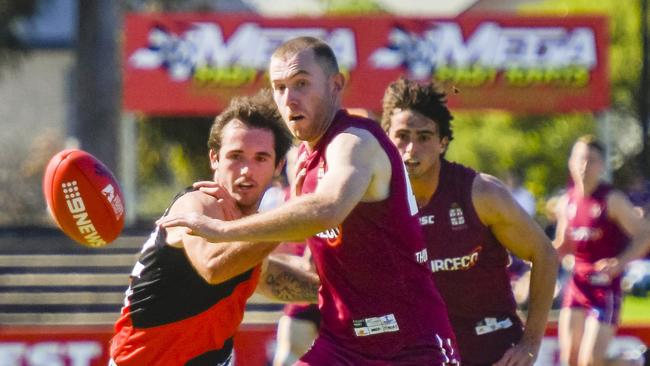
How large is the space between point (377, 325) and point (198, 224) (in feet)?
2.74

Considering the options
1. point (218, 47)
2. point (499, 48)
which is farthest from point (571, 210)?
point (218, 47)

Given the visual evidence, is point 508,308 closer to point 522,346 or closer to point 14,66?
point 522,346

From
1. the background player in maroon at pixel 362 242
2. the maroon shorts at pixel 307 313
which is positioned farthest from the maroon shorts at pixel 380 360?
the maroon shorts at pixel 307 313

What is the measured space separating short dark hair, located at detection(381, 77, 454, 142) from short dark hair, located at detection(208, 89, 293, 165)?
0.97 metres

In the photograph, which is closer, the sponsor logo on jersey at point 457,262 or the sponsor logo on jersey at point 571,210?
the sponsor logo on jersey at point 457,262

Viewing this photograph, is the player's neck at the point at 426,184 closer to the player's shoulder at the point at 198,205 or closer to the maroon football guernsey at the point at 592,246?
the player's shoulder at the point at 198,205

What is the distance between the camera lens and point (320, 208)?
4867 millimetres

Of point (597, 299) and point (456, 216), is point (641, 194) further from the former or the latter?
point (456, 216)

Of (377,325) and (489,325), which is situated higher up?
(377,325)

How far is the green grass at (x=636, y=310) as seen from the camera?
18.9 m

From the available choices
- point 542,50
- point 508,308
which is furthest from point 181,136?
point 508,308

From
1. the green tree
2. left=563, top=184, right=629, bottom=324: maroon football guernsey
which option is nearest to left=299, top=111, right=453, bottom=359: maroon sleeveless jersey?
left=563, top=184, right=629, bottom=324: maroon football guernsey

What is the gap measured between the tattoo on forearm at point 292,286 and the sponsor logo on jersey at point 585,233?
5.25 m

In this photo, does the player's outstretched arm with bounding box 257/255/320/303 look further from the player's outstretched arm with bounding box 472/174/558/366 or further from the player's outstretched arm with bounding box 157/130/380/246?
the player's outstretched arm with bounding box 157/130/380/246
